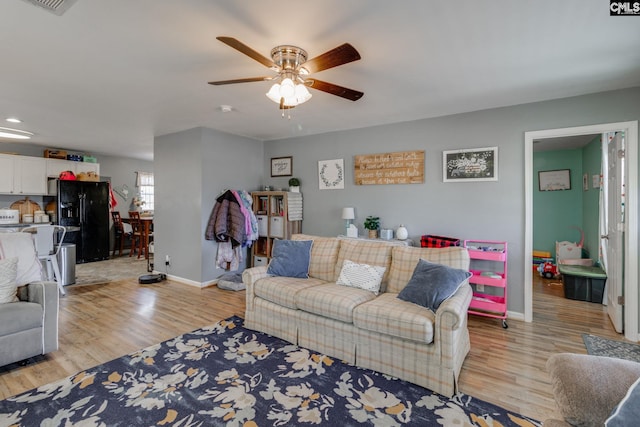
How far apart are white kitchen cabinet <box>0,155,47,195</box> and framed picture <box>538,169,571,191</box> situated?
9.82 meters

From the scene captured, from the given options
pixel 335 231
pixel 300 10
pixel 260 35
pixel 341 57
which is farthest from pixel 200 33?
pixel 335 231

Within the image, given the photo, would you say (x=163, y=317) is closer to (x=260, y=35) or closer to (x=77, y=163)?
(x=260, y=35)

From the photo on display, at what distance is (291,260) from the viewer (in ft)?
10.8

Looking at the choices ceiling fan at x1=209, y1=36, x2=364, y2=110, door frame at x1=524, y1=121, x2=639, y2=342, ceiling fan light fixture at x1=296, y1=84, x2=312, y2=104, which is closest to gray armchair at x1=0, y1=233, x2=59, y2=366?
ceiling fan at x1=209, y1=36, x2=364, y2=110

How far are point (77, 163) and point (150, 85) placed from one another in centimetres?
513

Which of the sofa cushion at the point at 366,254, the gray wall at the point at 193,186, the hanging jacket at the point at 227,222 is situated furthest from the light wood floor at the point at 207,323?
the sofa cushion at the point at 366,254

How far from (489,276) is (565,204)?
11.8 ft

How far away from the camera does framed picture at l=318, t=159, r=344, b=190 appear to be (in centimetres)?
479

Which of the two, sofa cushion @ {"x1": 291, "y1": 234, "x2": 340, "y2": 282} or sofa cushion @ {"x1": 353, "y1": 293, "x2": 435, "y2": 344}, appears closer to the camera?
sofa cushion @ {"x1": 353, "y1": 293, "x2": 435, "y2": 344}

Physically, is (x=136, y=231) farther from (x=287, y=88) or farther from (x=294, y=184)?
(x=287, y=88)

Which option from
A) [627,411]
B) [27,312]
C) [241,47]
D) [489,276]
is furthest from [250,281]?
[627,411]

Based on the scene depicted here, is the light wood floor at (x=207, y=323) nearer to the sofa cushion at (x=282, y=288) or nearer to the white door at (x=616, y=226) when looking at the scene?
the white door at (x=616, y=226)

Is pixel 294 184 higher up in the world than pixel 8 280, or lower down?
higher up

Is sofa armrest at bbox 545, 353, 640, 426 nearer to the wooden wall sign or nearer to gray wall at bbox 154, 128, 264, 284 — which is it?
the wooden wall sign
